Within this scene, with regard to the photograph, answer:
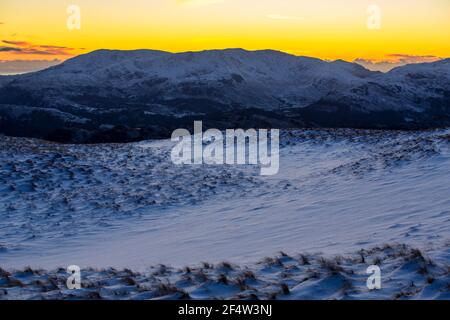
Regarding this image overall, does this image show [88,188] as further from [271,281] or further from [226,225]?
[271,281]

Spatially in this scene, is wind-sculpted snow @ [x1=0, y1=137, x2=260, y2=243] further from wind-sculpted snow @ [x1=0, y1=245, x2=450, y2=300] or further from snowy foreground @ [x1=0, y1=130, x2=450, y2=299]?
wind-sculpted snow @ [x1=0, y1=245, x2=450, y2=300]

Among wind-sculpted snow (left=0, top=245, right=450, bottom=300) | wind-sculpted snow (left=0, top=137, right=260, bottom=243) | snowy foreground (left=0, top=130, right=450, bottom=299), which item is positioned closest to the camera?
wind-sculpted snow (left=0, top=245, right=450, bottom=300)

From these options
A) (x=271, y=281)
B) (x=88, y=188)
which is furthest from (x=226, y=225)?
(x=88, y=188)

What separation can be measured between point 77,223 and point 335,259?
10.7 m

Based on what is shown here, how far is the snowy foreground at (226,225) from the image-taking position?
24.6 feet

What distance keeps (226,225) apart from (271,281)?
696 cm

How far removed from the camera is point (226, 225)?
47.9 ft

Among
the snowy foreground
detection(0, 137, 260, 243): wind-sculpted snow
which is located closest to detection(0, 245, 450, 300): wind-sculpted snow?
the snowy foreground

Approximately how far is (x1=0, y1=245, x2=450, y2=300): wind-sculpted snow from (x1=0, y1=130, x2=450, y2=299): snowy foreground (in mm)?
32

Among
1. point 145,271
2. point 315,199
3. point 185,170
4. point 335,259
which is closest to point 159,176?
point 185,170

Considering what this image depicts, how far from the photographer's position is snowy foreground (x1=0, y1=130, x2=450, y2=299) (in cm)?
750

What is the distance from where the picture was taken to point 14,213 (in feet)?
56.0
